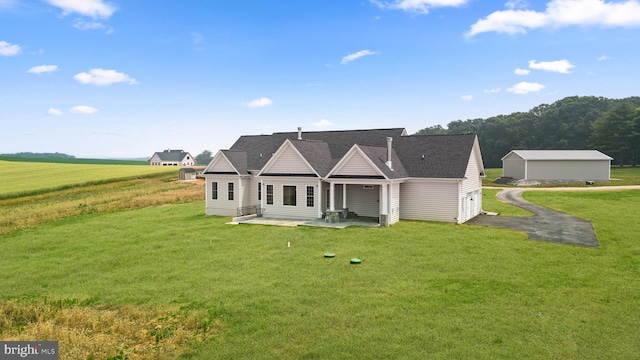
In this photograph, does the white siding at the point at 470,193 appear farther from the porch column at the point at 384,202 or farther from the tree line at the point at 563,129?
the tree line at the point at 563,129

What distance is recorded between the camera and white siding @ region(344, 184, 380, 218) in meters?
26.6

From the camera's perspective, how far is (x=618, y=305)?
1078 centimetres

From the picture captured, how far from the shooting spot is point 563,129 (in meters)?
92.0

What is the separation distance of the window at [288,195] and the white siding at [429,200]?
24.1 ft

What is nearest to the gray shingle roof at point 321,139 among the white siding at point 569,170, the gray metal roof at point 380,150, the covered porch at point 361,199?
the gray metal roof at point 380,150

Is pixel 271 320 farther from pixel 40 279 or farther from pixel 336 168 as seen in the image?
pixel 336 168

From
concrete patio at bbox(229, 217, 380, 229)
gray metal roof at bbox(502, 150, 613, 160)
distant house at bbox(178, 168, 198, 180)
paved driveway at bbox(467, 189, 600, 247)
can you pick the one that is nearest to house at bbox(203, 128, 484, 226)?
concrete patio at bbox(229, 217, 380, 229)

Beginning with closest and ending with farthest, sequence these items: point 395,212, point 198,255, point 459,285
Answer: point 459,285
point 198,255
point 395,212

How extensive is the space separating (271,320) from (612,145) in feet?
287

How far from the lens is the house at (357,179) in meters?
24.6

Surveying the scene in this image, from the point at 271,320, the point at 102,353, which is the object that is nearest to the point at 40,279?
the point at 102,353

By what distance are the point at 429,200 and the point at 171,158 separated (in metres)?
119

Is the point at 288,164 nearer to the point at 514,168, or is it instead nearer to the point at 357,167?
the point at 357,167

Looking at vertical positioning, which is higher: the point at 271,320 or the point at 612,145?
the point at 612,145
